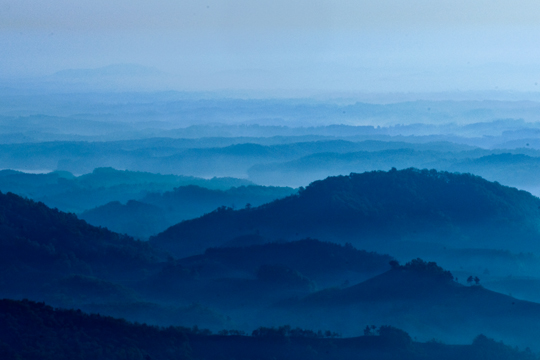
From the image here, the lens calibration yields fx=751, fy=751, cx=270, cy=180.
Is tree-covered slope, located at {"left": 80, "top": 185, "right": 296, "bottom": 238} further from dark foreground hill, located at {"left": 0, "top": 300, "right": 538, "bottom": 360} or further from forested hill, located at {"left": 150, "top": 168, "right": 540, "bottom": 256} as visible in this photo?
dark foreground hill, located at {"left": 0, "top": 300, "right": 538, "bottom": 360}

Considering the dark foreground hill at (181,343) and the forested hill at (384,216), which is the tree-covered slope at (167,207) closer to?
the forested hill at (384,216)

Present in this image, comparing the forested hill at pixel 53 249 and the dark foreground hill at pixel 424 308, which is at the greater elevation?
the forested hill at pixel 53 249

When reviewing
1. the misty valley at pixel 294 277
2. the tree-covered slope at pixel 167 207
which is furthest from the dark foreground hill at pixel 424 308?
the tree-covered slope at pixel 167 207

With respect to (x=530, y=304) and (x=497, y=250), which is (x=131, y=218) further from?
(x=530, y=304)

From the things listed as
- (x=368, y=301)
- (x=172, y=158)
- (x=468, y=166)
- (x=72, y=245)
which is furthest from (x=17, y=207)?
(x=172, y=158)

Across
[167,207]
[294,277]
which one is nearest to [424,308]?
[294,277]

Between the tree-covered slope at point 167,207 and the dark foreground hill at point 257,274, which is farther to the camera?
the tree-covered slope at point 167,207

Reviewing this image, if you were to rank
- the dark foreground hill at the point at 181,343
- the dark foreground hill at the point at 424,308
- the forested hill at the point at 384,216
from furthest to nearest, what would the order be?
the forested hill at the point at 384,216 < the dark foreground hill at the point at 424,308 < the dark foreground hill at the point at 181,343
